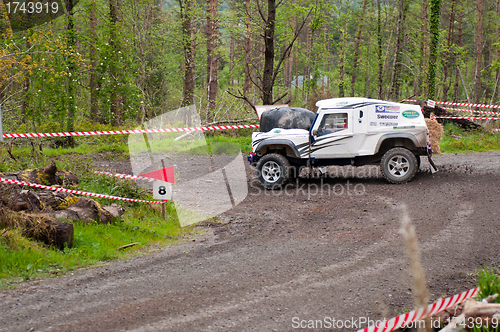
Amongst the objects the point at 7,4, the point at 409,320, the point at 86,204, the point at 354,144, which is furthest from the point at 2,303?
the point at 7,4

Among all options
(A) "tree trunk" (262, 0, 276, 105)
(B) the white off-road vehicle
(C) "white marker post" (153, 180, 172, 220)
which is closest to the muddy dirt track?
(C) "white marker post" (153, 180, 172, 220)

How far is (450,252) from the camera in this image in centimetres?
623

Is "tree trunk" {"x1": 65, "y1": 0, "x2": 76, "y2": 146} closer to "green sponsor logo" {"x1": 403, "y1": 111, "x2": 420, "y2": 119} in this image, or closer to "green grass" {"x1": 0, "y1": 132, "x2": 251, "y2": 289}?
"green grass" {"x1": 0, "y1": 132, "x2": 251, "y2": 289}

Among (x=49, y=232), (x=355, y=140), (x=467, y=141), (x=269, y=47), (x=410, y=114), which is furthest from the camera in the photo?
(x=467, y=141)

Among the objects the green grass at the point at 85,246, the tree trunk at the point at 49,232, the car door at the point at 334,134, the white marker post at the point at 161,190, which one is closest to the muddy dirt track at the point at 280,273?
the green grass at the point at 85,246

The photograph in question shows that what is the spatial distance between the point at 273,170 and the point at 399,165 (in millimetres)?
3256

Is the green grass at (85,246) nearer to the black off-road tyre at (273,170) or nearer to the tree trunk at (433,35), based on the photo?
the black off-road tyre at (273,170)

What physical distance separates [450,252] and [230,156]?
35.8ft

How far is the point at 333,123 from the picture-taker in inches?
420

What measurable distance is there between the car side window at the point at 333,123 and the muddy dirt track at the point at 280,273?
2.09m

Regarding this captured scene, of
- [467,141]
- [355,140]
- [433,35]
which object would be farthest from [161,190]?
[433,35]

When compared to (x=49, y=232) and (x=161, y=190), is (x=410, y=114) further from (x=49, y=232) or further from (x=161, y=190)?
(x=49, y=232)

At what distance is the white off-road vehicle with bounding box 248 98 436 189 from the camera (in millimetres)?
10469

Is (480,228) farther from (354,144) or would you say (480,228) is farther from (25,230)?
(25,230)
